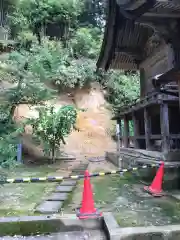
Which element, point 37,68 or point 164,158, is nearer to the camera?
point 164,158

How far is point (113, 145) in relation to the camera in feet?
61.4

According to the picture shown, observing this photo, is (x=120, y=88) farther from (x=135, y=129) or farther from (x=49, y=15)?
(x=135, y=129)

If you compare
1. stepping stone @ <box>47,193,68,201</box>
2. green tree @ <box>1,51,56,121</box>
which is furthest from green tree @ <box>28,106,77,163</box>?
stepping stone @ <box>47,193,68,201</box>

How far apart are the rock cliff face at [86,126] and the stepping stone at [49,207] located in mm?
8708

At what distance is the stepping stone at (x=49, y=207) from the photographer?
4668mm

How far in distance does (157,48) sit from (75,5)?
1818cm

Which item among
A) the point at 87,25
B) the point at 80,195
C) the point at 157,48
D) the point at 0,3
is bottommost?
the point at 80,195

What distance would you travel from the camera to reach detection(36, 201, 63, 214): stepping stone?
184 inches

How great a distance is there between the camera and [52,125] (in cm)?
1155

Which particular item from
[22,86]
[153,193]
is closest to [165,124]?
[153,193]

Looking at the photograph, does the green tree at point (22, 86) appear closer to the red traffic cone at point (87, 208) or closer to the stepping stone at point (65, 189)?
the stepping stone at point (65, 189)

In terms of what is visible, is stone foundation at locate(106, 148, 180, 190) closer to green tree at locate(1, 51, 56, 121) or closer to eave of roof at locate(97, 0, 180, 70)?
eave of roof at locate(97, 0, 180, 70)

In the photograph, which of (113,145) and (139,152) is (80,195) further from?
(113,145)

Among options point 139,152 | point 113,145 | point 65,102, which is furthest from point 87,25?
point 139,152
